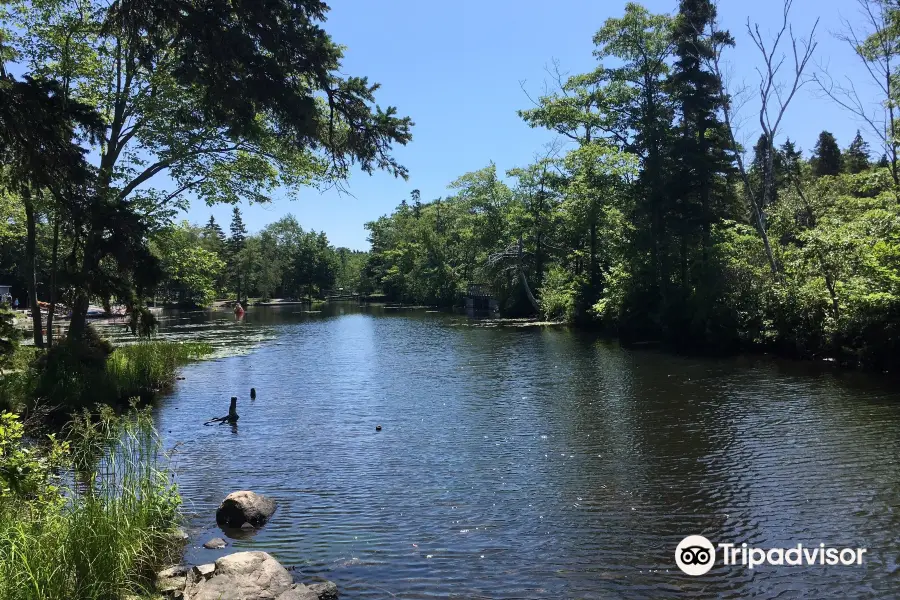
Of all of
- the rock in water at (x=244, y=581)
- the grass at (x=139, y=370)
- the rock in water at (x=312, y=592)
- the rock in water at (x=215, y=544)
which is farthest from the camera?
the grass at (x=139, y=370)

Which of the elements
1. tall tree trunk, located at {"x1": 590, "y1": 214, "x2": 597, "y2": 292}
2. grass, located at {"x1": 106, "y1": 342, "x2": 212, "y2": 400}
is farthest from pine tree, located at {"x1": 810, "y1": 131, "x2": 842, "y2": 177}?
grass, located at {"x1": 106, "y1": 342, "x2": 212, "y2": 400}

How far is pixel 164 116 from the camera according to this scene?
1948 cm

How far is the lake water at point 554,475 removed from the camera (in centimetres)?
707

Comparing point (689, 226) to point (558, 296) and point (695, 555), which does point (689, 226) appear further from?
point (695, 555)

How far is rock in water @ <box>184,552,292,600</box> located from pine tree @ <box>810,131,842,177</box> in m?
72.7

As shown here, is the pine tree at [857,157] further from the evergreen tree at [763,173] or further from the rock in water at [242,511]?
the rock in water at [242,511]

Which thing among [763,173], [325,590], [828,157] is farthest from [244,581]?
[828,157]

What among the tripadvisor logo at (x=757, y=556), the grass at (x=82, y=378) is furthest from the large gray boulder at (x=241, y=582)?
the grass at (x=82, y=378)

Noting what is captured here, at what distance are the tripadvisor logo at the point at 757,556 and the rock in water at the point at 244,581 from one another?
15.8 ft

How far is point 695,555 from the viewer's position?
7402 mm

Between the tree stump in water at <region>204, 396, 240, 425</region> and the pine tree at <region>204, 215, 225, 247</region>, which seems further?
the pine tree at <region>204, 215, 225, 247</region>

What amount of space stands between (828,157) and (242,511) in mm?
73637

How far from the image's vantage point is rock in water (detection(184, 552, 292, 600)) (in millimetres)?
5812

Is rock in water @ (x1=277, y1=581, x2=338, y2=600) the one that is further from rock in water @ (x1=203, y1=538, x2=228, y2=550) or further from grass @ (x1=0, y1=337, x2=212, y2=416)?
grass @ (x1=0, y1=337, x2=212, y2=416)
